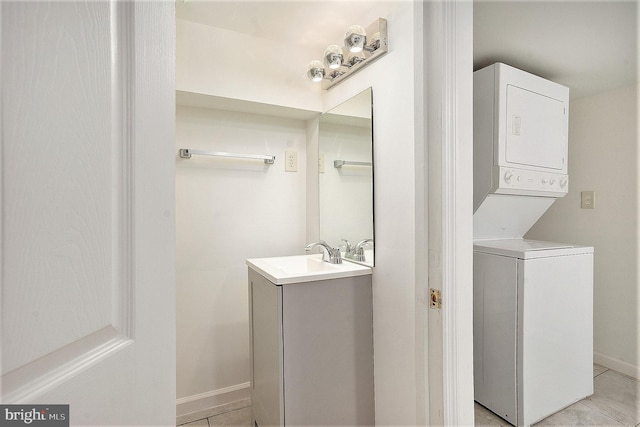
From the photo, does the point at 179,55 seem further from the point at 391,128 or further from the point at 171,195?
the point at 171,195

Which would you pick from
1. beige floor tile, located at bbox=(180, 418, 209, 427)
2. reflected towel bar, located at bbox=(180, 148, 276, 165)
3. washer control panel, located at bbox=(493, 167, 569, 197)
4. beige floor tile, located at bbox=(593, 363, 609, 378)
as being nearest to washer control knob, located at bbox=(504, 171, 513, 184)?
washer control panel, located at bbox=(493, 167, 569, 197)

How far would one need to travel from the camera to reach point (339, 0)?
155cm

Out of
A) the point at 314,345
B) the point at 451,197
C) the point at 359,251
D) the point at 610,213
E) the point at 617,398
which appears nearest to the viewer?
the point at 451,197

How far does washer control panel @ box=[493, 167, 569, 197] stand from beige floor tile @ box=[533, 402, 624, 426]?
4.02ft

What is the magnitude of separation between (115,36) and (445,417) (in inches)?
53.8

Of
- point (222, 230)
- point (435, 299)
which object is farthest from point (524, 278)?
point (222, 230)

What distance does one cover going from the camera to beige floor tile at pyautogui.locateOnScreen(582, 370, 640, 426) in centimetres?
178

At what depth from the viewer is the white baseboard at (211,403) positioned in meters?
1.84

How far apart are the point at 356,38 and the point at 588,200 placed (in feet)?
7.02

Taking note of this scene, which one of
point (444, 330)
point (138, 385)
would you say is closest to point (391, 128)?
point (444, 330)

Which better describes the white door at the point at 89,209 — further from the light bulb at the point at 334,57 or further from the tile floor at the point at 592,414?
the tile floor at the point at 592,414

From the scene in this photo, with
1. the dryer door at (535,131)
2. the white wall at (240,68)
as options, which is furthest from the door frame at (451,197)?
the white wall at (240,68)

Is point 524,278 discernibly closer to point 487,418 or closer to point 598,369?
point 487,418

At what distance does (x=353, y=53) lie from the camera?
5.31 ft
